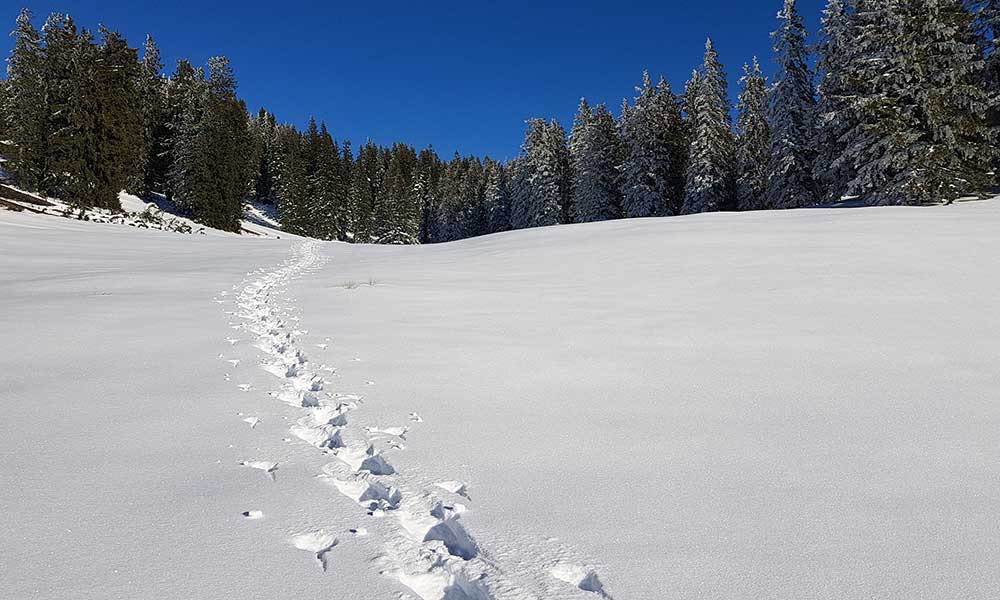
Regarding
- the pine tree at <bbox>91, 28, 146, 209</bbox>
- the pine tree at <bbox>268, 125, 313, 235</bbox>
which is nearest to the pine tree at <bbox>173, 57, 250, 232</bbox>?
the pine tree at <bbox>91, 28, 146, 209</bbox>

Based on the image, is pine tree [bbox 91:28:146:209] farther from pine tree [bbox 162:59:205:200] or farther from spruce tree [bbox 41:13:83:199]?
pine tree [bbox 162:59:205:200]

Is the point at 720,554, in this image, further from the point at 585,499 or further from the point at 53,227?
the point at 53,227

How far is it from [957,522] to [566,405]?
84.7 inches

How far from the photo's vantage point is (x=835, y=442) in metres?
3.21

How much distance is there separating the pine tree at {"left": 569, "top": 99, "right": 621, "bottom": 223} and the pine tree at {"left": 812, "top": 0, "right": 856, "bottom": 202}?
49.8ft

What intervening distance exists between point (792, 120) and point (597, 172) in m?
15.1

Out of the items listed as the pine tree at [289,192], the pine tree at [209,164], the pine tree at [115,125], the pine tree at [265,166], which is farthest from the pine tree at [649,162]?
the pine tree at [265,166]

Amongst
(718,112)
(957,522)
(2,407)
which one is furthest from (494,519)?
(718,112)

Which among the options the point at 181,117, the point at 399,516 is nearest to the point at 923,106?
the point at 399,516

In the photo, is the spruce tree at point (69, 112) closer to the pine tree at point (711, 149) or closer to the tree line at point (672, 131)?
the tree line at point (672, 131)

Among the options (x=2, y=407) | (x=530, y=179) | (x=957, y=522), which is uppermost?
(x=530, y=179)

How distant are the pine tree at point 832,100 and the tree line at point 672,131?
11cm

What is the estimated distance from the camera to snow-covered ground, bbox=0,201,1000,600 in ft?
6.52

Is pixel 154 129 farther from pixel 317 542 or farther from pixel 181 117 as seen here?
pixel 317 542
